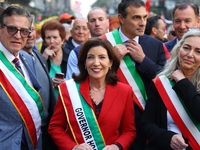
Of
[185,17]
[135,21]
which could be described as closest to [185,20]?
[185,17]

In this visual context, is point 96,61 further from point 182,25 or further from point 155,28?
point 155,28

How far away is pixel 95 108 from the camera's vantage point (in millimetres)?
3043

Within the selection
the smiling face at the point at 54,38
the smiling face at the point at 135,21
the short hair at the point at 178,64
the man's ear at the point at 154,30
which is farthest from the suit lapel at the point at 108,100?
the man's ear at the point at 154,30

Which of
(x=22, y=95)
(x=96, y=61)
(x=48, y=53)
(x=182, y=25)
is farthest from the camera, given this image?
(x=48, y=53)

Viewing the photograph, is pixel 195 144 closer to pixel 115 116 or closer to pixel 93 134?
pixel 115 116

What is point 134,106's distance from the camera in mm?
3477

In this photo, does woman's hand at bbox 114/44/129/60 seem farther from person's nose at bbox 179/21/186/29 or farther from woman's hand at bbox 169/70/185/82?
person's nose at bbox 179/21/186/29

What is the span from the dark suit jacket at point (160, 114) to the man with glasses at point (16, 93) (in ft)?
3.96

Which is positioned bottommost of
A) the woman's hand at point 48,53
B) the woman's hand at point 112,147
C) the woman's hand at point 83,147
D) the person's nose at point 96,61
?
the woman's hand at point 112,147

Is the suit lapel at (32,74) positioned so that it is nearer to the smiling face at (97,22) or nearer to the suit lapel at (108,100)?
the suit lapel at (108,100)

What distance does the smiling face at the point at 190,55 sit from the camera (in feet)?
9.68

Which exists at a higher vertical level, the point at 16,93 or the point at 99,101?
the point at 16,93

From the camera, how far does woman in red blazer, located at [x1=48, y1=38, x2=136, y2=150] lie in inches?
116

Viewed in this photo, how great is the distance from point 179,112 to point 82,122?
101 centimetres
